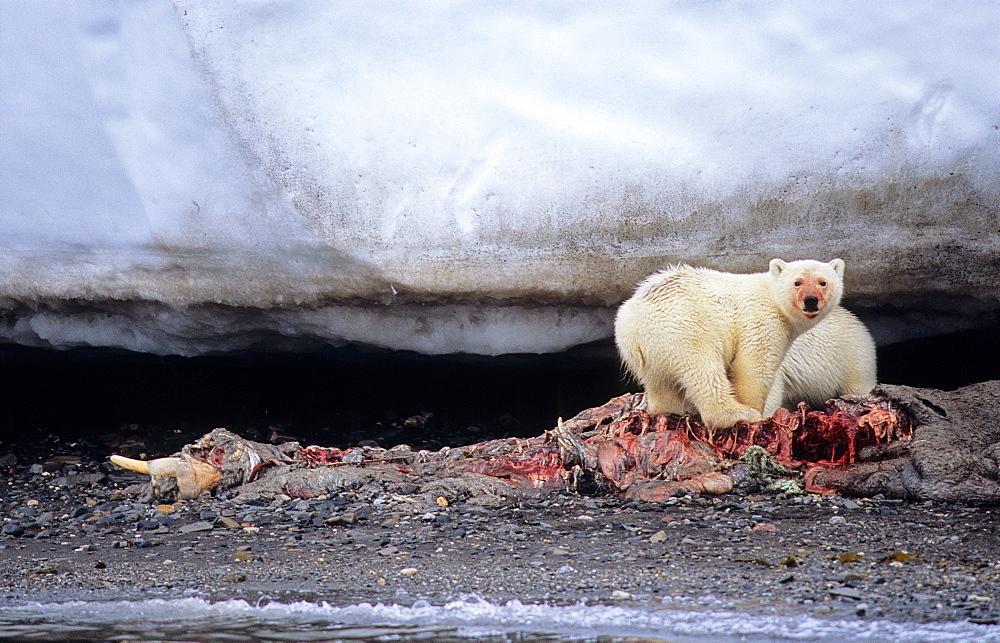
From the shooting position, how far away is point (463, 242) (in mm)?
5738

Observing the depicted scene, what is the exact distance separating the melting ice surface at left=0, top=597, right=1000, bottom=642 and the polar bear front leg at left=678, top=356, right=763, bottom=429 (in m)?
2.06

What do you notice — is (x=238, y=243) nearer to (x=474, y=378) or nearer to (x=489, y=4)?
(x=489, y=4)

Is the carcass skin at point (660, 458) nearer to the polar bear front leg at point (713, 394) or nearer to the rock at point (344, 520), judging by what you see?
the polar bear front leg at point (713, 394)

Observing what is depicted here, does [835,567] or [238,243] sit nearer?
[835,567]

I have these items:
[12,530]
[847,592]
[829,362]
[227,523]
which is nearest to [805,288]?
[829,362]

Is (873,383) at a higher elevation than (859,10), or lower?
lower

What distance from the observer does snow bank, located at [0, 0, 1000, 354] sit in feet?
18.0

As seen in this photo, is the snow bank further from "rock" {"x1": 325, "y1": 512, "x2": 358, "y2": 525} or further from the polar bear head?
"rock" {"x1": 325, "y1": 512, "x2": 358, "y2": 525}

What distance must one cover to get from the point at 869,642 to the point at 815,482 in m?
2.04

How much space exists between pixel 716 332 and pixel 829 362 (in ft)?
3.50

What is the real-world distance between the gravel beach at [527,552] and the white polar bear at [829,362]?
123cm

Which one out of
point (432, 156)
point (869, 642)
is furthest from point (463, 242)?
point (869, 642)

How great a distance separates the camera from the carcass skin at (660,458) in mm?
4801

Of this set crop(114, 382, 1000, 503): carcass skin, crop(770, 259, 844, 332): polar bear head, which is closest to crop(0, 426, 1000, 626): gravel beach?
crop(114, 382, 1000, 503): carcass skin
